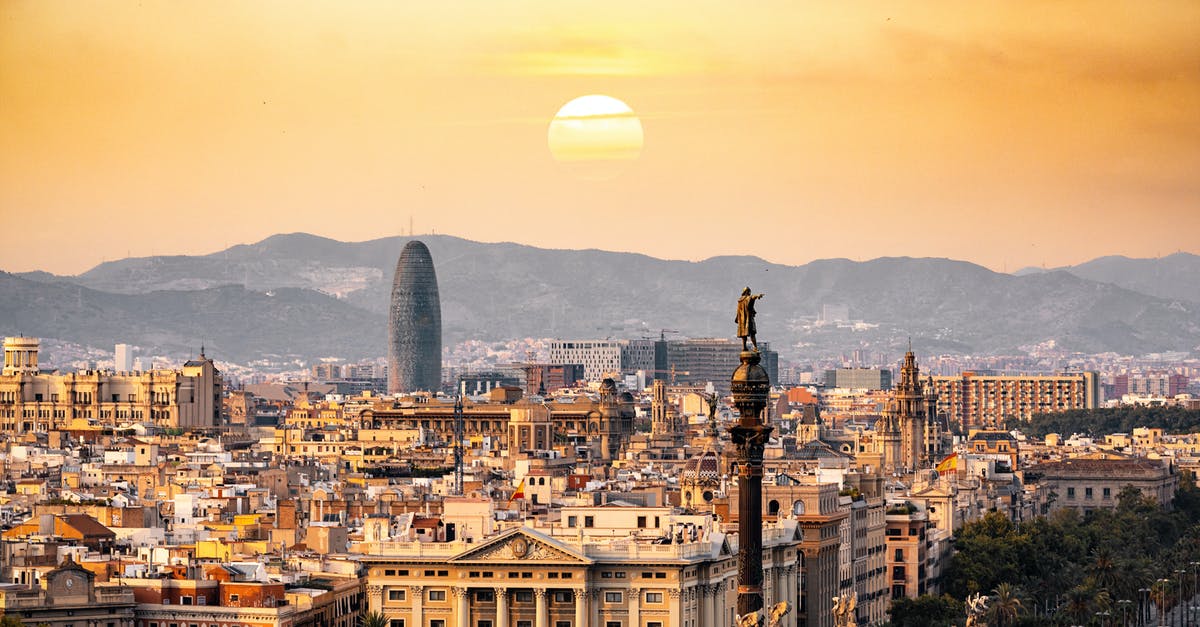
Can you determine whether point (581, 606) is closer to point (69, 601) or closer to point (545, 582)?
point (545, 582)

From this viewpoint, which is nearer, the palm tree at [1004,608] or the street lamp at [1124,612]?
the palm tree at [1004,608]

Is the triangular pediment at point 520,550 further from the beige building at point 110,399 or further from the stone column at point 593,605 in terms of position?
the beige building at point 110,399

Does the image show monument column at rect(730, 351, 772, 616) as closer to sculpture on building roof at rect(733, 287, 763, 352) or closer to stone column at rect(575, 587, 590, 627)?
sculpture on building roof at rect(733, 287, 763, 352)

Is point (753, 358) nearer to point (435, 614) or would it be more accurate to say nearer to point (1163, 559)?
point (435, 614)

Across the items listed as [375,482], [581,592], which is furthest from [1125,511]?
[581,592]

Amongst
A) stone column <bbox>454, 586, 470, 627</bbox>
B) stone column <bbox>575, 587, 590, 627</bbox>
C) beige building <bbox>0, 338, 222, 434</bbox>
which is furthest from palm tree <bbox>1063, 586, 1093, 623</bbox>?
beige building <bbox>0, 338, 222, 434</bbox>

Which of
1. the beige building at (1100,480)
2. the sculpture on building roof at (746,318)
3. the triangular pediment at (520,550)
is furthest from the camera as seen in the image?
the beige building at (1100,480)

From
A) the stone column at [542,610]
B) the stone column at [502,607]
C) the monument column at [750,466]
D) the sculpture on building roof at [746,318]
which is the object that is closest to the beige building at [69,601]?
the stone column at [502,607]
